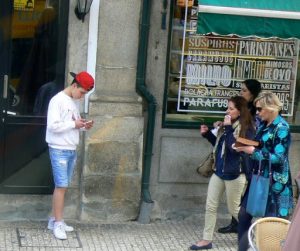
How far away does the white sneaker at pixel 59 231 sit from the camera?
7.70 m

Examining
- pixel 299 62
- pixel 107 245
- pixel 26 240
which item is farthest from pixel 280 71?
pixel 26 240

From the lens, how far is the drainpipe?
8164mm

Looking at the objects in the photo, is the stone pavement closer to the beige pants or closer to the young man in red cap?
the young man in red cap

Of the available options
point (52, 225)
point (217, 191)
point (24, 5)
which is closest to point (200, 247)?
point (217, 191)

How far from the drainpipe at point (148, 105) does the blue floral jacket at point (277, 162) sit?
1863 mm

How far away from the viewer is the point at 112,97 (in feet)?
26.9

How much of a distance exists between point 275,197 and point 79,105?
98.2 inches

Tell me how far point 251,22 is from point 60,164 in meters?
2.48

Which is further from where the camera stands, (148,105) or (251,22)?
(148,105)

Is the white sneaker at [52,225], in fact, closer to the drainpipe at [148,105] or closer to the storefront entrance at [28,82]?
the storefront entrance at [28,82]

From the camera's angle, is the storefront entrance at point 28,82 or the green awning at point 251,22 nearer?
the green awning at point 251,22

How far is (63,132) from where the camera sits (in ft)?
24.7

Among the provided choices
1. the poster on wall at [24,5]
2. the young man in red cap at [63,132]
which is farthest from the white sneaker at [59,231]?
the poster on wall at [24,5]

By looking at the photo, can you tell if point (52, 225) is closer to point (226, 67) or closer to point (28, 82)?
point (28, 82)
